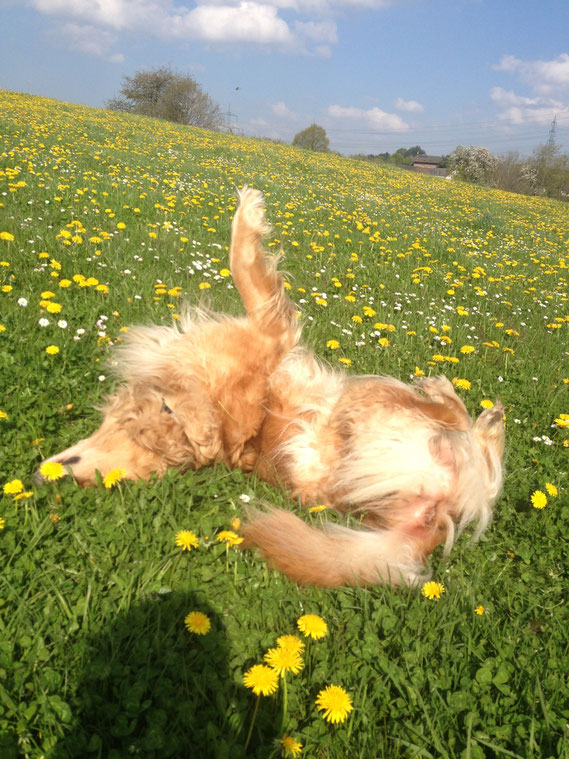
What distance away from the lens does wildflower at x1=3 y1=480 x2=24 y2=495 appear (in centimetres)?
198

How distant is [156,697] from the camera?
1.47m

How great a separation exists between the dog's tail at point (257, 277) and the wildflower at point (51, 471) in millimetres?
1313

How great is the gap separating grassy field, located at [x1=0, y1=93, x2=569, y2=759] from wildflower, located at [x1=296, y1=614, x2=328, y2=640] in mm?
65

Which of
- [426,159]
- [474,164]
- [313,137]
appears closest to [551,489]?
[474,164]

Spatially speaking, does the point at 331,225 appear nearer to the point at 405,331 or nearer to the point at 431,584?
the point at 405,331

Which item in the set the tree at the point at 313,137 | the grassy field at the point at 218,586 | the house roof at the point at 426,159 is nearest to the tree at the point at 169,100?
the tree at the point at 313,137

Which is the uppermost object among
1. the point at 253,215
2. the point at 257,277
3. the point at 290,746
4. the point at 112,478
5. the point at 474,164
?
the point at 474,164

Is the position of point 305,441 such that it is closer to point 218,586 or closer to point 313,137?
point 218,586

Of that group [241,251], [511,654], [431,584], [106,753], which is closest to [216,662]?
[106,753]

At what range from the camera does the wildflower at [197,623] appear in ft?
5.39

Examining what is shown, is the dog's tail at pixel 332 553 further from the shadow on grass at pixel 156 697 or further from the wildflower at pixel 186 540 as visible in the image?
the shadow on grass at pixel 156 697

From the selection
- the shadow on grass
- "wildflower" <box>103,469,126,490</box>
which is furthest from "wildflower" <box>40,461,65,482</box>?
the shadow on grass

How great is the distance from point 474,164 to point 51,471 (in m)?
42.1

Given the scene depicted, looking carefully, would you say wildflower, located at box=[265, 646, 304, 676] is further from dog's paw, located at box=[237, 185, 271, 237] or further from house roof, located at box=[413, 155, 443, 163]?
house roof, located at box=[413, 155, 443, 163]
